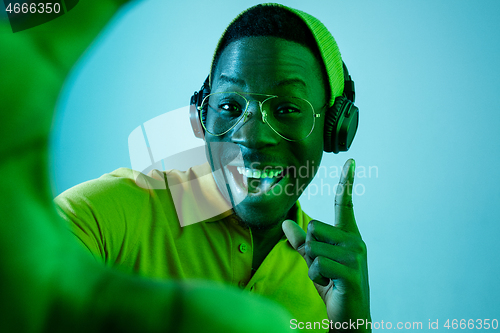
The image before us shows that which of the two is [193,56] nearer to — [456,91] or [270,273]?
[270,273]

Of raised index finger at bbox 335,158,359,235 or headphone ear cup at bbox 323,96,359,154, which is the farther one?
headphone ear cup at bbox 323,96,359,154

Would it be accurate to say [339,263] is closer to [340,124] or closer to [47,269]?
[340,124]

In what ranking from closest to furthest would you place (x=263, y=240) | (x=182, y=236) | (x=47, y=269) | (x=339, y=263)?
(x=47, y=269) → (x=339, y=263) → (x=182, y=236) → (x=263, y=240)

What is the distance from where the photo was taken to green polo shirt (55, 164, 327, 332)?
759 mm

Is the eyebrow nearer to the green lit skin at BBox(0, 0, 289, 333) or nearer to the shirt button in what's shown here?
the shirt button

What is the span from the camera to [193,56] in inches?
37.8

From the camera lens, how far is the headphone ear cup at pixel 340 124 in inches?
36.6

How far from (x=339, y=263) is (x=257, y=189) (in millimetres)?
243

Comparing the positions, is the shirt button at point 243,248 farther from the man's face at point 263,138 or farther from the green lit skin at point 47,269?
the green lit skin at point 47,269

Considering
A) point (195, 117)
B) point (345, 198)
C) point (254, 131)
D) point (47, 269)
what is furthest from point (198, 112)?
point (47, 269)

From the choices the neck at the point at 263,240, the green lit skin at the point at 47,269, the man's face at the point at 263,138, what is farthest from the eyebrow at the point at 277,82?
the green lit skin at the point at 47,269

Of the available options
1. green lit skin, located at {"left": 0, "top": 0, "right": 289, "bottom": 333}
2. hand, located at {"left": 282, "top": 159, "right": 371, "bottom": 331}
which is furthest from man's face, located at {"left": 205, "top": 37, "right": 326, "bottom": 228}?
green lit skin, located at {"left": 0, "top": 0, "right": 289, "bottom": 333}

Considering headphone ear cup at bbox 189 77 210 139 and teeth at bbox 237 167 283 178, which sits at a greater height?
headphone ear cup at bbox 189 77 210 139

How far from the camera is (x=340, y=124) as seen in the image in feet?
3.04
